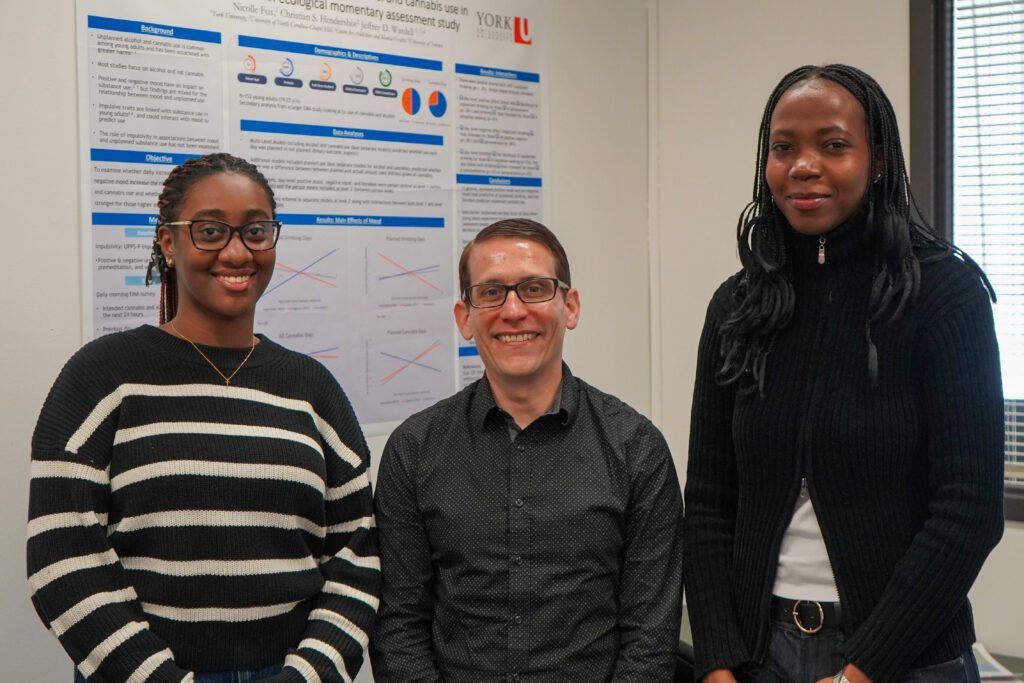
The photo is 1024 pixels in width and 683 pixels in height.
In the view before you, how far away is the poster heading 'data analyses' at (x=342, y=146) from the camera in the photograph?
2121 mm

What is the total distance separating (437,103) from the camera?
2730mm

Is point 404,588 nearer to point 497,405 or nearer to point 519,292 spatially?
point 497,405

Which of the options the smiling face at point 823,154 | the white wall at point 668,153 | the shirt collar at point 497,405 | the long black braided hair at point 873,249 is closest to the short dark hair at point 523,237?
the shirt collar at point 497,405

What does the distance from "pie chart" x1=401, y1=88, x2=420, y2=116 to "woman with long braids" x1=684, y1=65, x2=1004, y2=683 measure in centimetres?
132

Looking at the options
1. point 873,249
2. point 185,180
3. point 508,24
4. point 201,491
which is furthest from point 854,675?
point 508,24

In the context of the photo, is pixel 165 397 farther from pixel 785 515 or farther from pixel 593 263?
pixel 593 263

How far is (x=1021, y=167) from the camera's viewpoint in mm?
2723

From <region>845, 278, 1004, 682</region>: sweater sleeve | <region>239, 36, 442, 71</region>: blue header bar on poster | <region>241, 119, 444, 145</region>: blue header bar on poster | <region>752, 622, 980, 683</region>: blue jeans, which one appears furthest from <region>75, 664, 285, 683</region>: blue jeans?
<region>239, 36, 442, 71</region>: blue header bar on poster

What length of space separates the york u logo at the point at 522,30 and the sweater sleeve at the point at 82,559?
194cm

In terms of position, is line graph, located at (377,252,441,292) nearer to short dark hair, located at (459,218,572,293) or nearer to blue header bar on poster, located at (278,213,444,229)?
blue header bar on poster, located at (278,213,444,229)

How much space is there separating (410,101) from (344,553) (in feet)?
4.83

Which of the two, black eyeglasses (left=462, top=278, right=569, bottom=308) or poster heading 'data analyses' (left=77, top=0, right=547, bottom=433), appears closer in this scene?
black eyeglasses (left=462, top=278, right=569, bottom=308)

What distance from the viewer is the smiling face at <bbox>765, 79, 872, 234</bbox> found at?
145 cm

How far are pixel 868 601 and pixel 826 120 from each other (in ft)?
2.36
